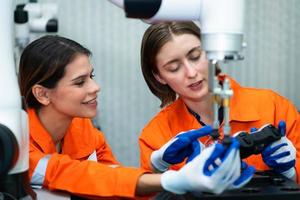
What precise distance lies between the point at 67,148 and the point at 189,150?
1.69 ft

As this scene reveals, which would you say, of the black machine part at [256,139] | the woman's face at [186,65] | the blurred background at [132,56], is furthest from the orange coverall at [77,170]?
the blurred background at [132,56]

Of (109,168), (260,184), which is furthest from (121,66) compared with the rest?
(260,184)

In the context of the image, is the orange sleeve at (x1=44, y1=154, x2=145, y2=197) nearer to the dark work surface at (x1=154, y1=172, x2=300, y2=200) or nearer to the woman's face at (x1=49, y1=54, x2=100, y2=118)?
the dark work surface at (x1=154, y1=172, x2=300, y2=200)

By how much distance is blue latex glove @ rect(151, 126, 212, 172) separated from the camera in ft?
3.10

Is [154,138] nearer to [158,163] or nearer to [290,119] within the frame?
[158,163]

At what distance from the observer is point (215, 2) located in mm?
779

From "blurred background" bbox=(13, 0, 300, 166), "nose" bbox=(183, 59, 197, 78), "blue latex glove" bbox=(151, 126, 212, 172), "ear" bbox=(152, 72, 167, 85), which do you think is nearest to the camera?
"blue latex glove" bbox=(151, 126, 212, 172)

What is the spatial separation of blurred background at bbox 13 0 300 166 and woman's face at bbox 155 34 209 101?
120cm

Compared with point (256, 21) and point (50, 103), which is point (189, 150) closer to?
point (50, 103)

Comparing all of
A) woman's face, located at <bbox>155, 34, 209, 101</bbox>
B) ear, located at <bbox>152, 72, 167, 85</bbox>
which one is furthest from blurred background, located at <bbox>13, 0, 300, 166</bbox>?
woman's face, located at <bbox>155, 34, 209, 101</bbox>

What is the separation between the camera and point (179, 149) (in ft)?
3.36

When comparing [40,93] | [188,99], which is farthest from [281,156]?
[40,93]

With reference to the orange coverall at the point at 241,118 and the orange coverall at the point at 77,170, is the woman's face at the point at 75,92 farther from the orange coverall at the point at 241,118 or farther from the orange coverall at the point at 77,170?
the orange coverall at the point at 241,118

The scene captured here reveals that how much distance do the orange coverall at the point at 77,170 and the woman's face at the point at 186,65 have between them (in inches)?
13.1
